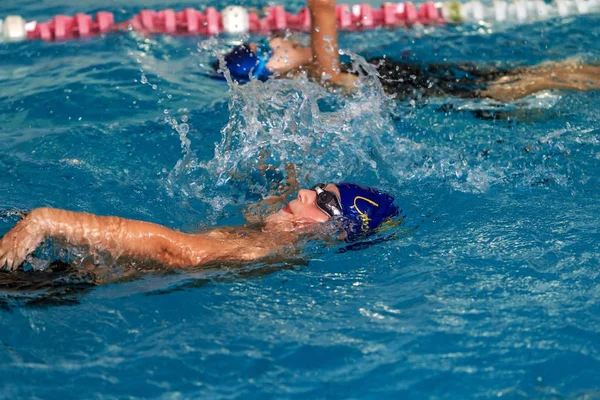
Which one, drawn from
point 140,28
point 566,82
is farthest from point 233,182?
point 140,28

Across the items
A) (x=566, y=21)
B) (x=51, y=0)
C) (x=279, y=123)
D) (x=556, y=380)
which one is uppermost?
(x=51, y=0)

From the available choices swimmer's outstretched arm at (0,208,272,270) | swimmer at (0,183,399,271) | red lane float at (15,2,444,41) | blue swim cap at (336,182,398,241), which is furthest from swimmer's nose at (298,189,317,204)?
red lane float at (15,2,444,41)

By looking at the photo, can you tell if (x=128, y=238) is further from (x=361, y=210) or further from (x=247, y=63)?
(x=247, y=63)

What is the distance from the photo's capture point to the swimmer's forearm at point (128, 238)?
2572 millimetres

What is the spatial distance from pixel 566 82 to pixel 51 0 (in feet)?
17.9

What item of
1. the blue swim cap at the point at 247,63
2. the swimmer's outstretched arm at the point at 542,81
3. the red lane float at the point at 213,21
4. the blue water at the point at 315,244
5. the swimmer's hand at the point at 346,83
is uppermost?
the red lane float at the point at 213,21

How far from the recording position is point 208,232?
129 inches

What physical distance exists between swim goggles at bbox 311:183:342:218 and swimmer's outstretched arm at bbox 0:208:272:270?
314 millimetres

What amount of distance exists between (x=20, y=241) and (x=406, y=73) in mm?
3447

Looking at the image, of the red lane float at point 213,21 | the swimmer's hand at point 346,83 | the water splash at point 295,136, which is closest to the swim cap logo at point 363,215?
the water splash at point 295,136

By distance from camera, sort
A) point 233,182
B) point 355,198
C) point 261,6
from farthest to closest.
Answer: point 261,6 → point 233,182 → point 355,198

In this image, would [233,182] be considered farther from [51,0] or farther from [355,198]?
[51,0]

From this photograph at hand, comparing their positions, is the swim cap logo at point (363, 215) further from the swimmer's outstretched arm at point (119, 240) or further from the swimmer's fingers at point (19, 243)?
the swimmer's fingers at point (19, 243)

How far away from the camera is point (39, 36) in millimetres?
6523
